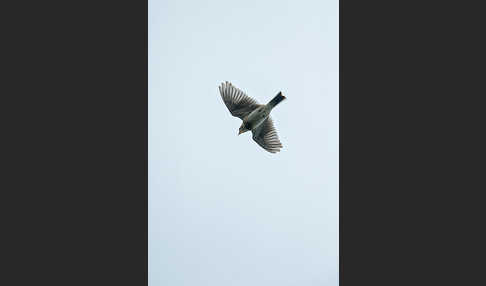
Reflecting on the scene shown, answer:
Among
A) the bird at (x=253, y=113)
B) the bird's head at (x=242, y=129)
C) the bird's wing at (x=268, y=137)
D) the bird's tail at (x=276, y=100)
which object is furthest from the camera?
the bird's wing at (x=268, y=137)

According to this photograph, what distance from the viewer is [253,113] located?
4379 millimetres

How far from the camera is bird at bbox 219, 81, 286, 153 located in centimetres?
438

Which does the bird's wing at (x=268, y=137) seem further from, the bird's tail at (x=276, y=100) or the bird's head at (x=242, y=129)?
the bird's tail at (x=276, y=100)

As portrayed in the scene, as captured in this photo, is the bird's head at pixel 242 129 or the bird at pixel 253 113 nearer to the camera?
the bird at pixel 253 113

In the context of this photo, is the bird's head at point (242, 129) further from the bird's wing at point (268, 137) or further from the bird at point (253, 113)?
the bird's wing at point (268, 137)

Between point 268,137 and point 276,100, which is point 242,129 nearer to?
point 268,137

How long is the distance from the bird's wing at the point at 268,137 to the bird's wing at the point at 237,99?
263 millimetres

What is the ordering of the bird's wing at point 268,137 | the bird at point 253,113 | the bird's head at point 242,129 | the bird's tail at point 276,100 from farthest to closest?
the bird's wing at point 268,137, the bird's head at point 242,129, the bird at point 253,113, the bird's tail at point 276,100

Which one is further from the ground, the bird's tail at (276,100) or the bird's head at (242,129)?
the bird's tail at (276,100)

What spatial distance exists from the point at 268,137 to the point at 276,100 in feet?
1.73

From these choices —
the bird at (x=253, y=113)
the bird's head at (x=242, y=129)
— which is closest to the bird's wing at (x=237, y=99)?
the bird at (x=253, y=113)

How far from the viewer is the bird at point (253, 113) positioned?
14.4 feet

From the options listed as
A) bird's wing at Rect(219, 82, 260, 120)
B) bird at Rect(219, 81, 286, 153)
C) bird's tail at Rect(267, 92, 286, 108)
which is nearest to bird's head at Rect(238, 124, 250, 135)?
bird at Rect(219, 81, 286, 153)

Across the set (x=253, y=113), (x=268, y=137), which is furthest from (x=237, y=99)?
(x=268, y=137)
